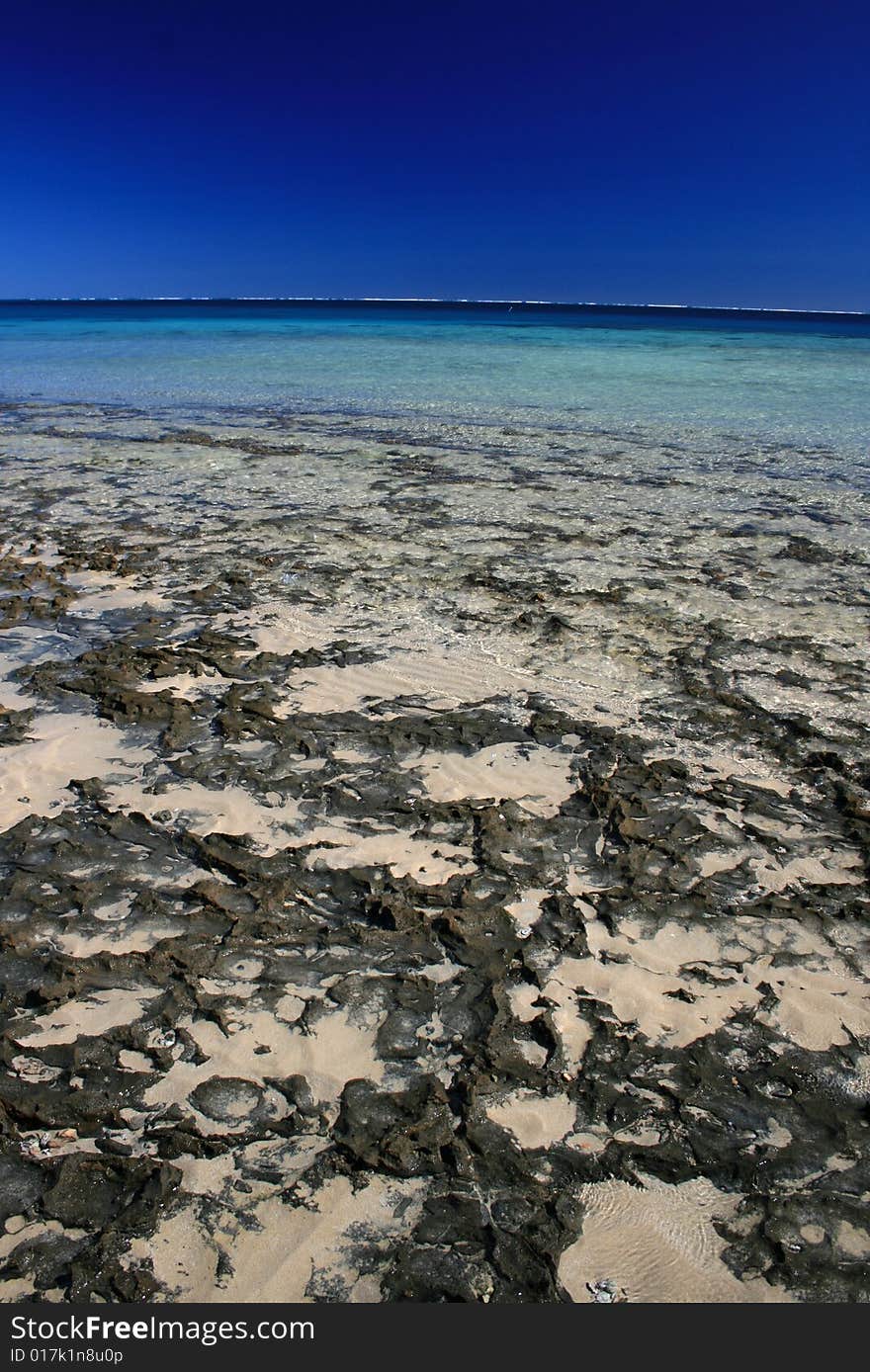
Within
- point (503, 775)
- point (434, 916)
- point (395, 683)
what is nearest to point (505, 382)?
point (395, 683)

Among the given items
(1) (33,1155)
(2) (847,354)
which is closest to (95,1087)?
(1) (33,1155)

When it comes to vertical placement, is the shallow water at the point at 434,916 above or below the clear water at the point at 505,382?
below

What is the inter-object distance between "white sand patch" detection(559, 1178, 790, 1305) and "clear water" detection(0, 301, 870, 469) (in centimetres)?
875

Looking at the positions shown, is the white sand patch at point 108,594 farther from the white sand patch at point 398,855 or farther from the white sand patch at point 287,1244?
the white sand patch at point 287,1244

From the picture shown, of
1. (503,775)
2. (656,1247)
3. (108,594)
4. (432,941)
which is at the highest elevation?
(108,594)

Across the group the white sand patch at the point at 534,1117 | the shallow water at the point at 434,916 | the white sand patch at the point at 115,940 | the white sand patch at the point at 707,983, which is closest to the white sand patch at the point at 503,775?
the shallow water at the point at 434,916

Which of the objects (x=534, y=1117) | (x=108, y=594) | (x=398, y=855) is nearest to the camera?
(x=534, y=1117)

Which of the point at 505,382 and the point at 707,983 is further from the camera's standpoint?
the point at 505,382

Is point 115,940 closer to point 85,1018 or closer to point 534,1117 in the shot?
point 85,1018

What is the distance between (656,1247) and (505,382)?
1850cm

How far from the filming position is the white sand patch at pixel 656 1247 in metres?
1.69

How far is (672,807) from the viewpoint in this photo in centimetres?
316

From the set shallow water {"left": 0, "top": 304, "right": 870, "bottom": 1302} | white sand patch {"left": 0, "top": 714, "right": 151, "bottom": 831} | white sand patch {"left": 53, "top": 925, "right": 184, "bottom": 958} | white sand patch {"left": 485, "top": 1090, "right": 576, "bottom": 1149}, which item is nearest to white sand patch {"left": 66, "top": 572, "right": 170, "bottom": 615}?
shallow water {"left": 0, "top": 304, "right": 870, "bottom": 1302}

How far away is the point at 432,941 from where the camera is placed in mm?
2518
